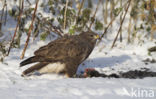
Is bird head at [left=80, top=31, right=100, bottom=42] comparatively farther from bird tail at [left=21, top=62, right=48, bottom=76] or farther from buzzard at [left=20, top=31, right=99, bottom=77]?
bird tail at [left=21, top=62, right=48, bottom=76]

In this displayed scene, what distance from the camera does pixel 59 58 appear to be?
4449 mm

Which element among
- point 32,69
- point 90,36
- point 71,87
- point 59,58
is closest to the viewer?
point 71,87

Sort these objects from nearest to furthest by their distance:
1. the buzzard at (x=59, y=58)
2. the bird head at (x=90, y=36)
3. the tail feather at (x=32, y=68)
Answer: the tail feather at (x=32, y=68), the buzzard at (x=59, y=58), the bird head at (x=90, y=36)

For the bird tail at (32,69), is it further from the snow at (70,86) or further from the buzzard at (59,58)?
the snow at (70,86)

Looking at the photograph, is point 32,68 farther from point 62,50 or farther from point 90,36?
point 90,36

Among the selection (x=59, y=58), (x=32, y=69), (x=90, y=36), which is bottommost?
(x=32, y=69)

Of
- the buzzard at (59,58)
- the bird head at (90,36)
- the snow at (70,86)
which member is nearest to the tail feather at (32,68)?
the buzzard at (59,58)

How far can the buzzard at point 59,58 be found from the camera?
14.3 ft

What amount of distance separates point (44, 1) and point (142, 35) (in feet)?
9.04

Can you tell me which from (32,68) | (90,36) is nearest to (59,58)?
(32,68)

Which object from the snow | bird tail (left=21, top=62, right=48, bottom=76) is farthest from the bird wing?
the snow

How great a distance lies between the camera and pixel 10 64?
4.76m

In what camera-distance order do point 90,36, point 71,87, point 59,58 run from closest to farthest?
1. point 71,87
2. point 59,58
3. point 90,36

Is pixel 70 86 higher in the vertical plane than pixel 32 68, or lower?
higher
